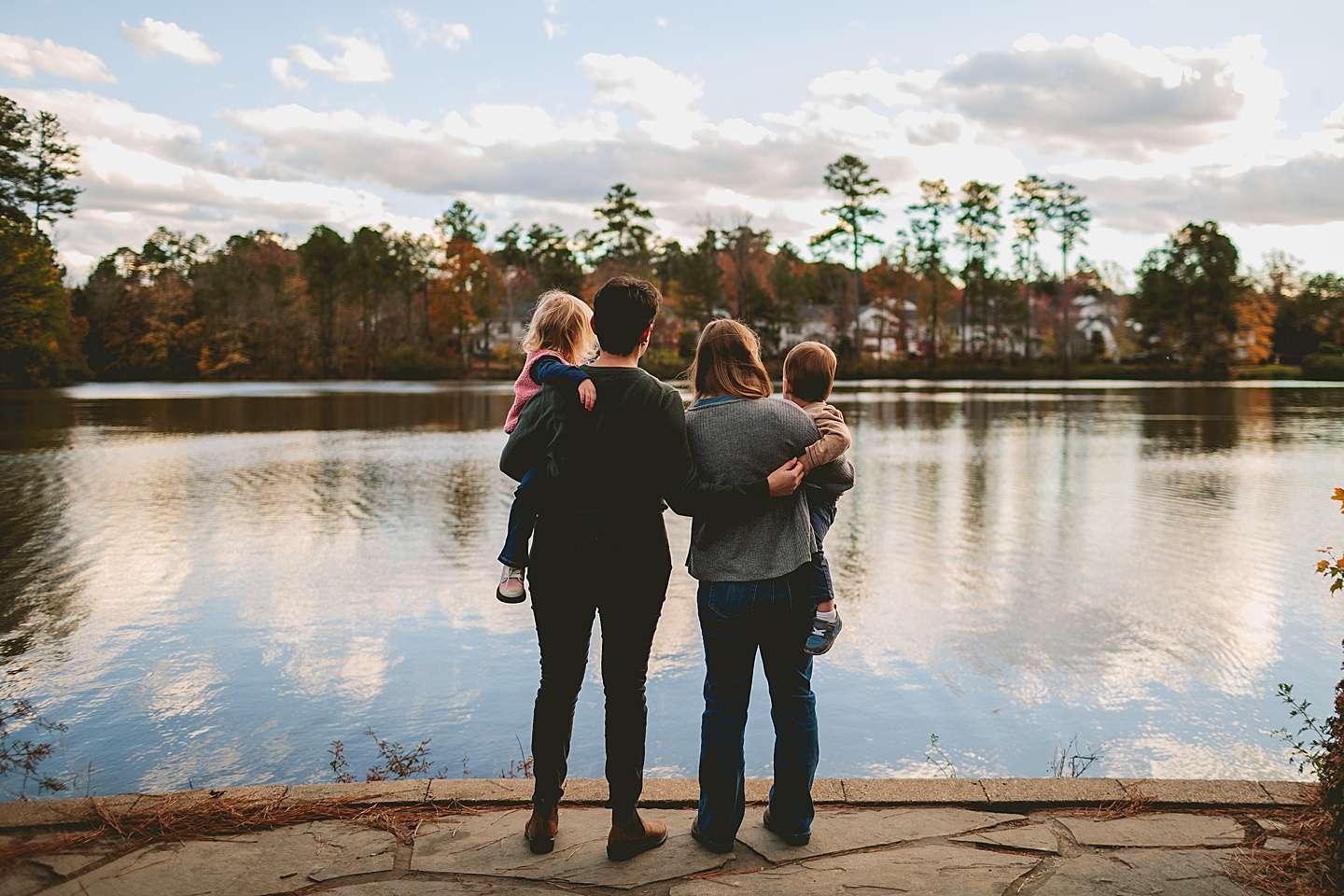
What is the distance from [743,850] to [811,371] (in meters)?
1.50

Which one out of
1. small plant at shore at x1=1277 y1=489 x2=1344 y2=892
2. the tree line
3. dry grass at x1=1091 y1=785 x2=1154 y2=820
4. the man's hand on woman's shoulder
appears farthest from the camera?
the tree line

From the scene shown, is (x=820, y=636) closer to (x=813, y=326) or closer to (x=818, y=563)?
(x=818, y=563)

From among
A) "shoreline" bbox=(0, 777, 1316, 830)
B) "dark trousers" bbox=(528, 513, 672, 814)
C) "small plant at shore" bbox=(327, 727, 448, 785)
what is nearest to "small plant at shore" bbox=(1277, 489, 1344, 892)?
"shoreline" bbox=(0, 777, 1316, 830)

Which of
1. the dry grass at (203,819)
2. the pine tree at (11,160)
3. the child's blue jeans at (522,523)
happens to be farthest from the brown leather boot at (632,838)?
the pine tree at (11,160)

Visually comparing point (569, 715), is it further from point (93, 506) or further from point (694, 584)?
point (93, 506)

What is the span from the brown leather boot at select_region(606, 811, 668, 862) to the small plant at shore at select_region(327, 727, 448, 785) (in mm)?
1914

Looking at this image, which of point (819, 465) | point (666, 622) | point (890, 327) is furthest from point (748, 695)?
point (890, 327)

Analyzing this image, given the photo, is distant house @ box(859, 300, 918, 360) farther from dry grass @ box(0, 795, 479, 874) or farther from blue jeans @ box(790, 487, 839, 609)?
dry grass @ box(0, 795, 479, 874)

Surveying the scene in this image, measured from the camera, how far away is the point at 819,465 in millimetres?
3074

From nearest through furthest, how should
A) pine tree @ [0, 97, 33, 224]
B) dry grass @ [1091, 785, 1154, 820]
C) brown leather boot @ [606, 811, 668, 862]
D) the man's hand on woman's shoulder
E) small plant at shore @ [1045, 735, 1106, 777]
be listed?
brown leather boot @ [606, 811, 668, 862], the man's hand on woman's shoulder, dry grass @ [1091, 785, 1154, 820], small plant at shore @ [1045, 735, 1106, 777], pine tree @ [0, 97, 33, 224]

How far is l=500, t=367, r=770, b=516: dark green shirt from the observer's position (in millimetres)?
2902

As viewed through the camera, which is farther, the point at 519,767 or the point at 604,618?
the point at 519,767

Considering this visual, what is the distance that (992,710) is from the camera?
546 cm

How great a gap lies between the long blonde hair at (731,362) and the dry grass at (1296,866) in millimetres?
1903
